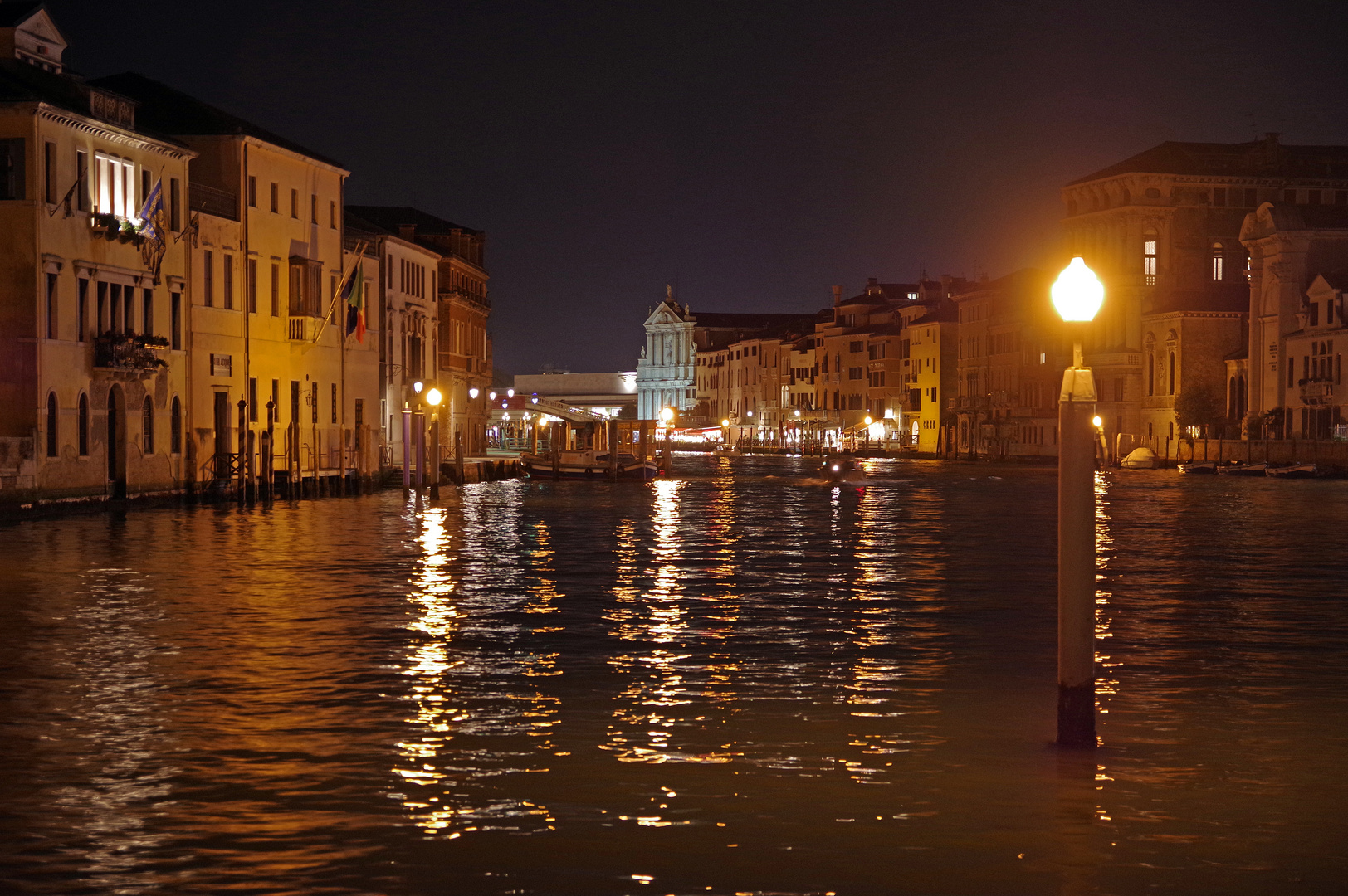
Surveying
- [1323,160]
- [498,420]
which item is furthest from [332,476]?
[498,420]

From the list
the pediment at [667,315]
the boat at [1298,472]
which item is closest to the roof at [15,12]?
the boat at [1298,472]

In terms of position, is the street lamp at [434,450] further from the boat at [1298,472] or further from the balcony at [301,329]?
the boat at [1298,472]

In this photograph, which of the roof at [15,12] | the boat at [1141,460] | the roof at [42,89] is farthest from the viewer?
the boat at [1141,460]

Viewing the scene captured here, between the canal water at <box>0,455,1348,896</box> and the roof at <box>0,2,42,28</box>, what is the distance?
18050 mm

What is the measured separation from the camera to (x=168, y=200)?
4444cm

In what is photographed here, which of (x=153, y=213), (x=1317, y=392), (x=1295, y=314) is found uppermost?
(x=1295, y=314)

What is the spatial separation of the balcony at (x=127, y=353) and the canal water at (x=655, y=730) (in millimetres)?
14661

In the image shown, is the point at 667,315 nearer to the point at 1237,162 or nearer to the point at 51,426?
the point at 1237,162

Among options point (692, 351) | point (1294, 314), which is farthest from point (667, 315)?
point (1294, 314)

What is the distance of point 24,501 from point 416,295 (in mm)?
38674

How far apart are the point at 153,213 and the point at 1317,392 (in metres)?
55.6

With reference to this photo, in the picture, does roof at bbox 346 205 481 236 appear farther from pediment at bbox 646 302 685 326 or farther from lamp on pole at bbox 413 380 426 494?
pediment at bbox 646 302 685 326

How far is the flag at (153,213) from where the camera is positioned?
4062 cm

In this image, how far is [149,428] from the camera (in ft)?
139
